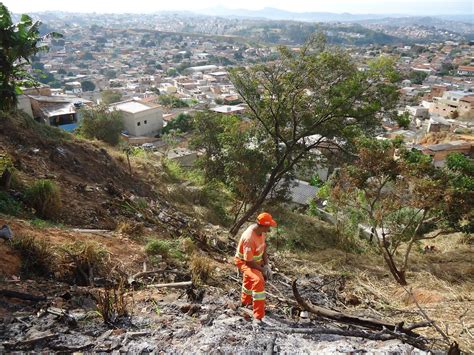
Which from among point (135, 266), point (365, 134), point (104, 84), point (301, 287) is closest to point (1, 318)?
point (135, 266)

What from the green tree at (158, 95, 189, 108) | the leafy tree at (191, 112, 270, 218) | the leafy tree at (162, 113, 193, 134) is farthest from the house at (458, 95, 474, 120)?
the leafy tree at (191, 112, 270, 218)

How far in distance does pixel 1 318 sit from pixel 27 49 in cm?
504

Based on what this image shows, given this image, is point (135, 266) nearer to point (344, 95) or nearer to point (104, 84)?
point (344, 95)

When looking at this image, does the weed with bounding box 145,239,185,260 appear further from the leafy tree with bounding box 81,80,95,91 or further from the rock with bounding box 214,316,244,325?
the leafy tree with bounding box 81,80,95,91

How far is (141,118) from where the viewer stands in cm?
2945

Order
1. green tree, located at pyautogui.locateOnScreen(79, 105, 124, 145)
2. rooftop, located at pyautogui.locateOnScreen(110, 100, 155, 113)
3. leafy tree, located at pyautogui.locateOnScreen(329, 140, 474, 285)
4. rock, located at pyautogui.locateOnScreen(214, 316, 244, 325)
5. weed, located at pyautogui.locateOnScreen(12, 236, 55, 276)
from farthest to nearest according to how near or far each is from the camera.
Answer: rooftop, located at pyautogui.locateOnScreen(110, 100, 155, 113) → green tree, located at pyautogui.locateOnScreen(79, 105, 124, 145) → leafy tree, located at pyautogui.locateOnScreen(329, 140, 474, 285) → weed, located at pyautogui.locateOnScreen(12, 236, 55, 276) → rock, located at pyautogui.locateOnScreen(214, 316, 244, 325)

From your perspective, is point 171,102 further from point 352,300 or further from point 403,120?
point 352,300

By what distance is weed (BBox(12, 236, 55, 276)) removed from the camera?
4531 mm

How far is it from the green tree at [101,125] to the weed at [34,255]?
1361 cm

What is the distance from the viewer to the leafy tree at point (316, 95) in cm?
857

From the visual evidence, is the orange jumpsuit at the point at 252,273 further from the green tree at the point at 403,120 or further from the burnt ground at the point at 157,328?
the green tree at the point at 403,120

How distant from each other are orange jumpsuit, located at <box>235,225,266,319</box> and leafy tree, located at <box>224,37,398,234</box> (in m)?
5.12

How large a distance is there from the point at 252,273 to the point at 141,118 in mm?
26776

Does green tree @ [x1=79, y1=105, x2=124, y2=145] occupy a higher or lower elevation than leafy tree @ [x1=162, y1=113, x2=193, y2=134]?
higher
